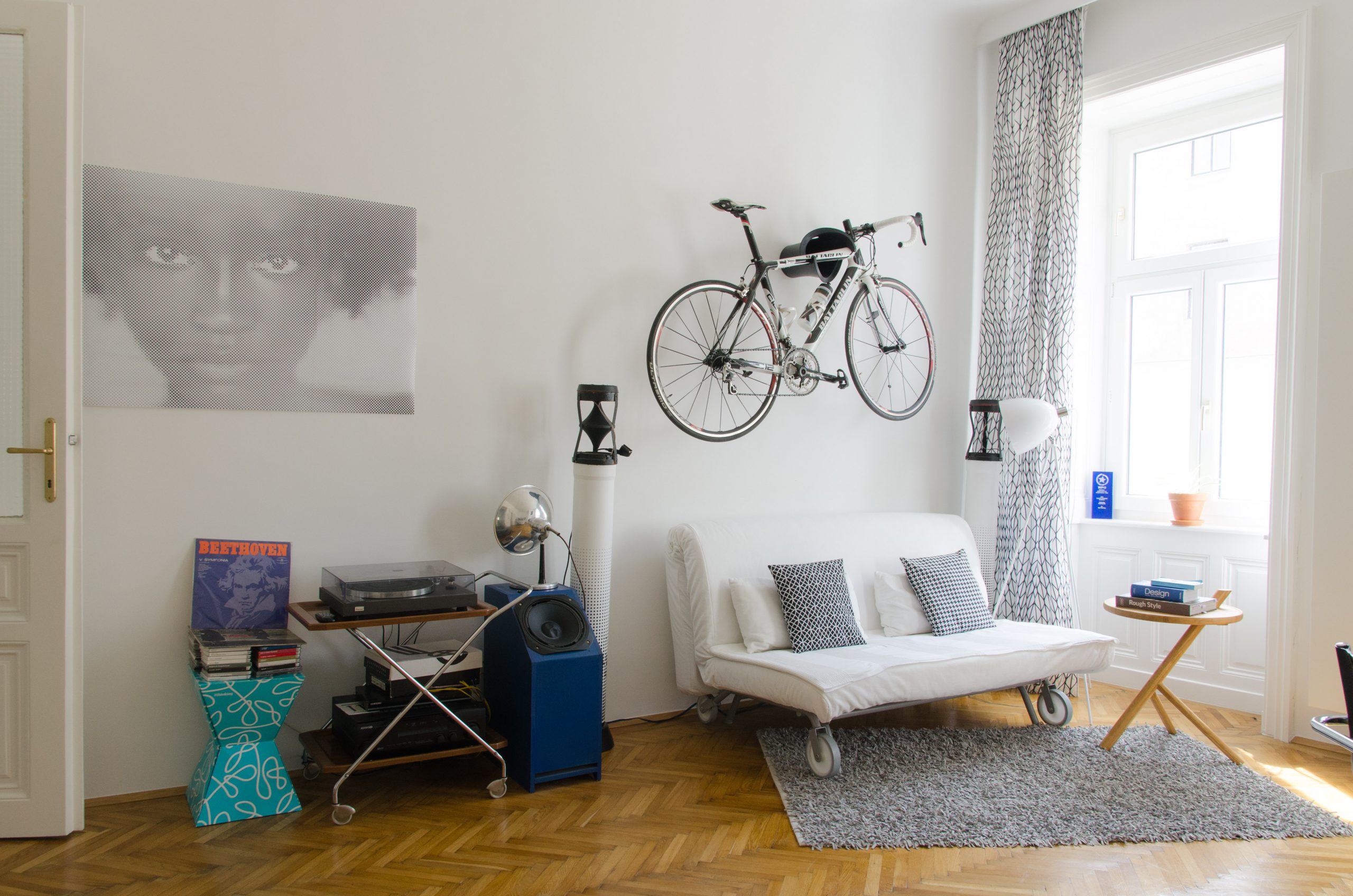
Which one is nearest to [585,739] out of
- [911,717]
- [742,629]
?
[742,629]

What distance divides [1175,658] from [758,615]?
1.60 m

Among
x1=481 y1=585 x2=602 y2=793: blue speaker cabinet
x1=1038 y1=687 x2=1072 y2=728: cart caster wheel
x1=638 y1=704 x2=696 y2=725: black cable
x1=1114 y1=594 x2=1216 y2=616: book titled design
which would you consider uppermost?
x1=1114 y1=594 x2=1216 y2=616: book titled design

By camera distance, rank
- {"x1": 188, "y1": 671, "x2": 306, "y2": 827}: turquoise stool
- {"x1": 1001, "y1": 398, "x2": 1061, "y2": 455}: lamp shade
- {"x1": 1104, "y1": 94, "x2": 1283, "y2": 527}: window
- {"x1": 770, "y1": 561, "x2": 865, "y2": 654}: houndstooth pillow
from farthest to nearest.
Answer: {"x1": 1104, "y1": 94, "x2": 1283, "y2": 527}: window → {"x1": 1001, "y1": 398, "x2": 1061, "y2": 455}: lamp shade → {"x1": 770, "y1": 561, "x2": 865, "y2": 654}: houndstooth pillow → {"x1": 188, "y1": 671, "x2": 306, "y2": 827}: turquoise stool

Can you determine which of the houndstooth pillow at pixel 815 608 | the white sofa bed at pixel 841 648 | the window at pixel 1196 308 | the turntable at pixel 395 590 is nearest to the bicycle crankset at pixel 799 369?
the white sofa bed at pixel 841 648

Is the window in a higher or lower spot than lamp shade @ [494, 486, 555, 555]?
higher

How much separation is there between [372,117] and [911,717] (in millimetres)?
3144

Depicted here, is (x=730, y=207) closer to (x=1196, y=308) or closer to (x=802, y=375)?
(x=802, y=375)

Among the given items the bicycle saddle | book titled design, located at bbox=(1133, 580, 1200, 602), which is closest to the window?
book titled design, located at bbox=(1133, 580, 1200, 602)

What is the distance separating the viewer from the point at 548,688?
118 inches

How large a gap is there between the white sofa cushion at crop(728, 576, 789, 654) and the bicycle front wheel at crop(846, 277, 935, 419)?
3.88ft

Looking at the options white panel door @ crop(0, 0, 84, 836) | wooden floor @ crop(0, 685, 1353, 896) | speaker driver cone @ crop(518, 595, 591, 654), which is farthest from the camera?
speaker driver cone @ crop(518, 595, 591, 654)

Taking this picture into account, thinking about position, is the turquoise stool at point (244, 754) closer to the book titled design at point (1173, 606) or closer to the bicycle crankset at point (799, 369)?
the bicycle crankset at point (799, 369)

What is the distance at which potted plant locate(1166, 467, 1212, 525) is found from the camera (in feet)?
14.3

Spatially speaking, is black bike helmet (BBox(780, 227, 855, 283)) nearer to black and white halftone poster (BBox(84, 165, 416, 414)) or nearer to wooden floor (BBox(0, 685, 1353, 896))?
black and white halftone poster (BBox(84, 165, 416, 414))
